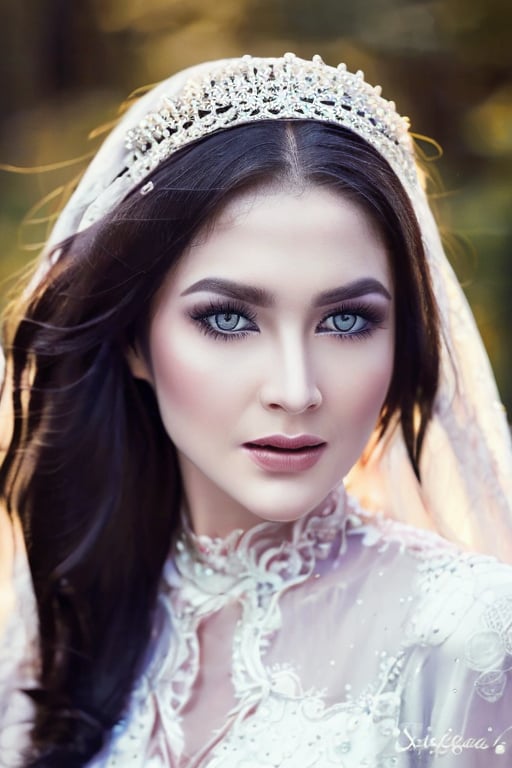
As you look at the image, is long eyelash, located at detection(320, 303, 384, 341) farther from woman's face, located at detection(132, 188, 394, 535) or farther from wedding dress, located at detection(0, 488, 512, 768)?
wedding dress, located at detection(0, 488, 512, 768)

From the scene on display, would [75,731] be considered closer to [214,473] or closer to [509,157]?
[214,473]

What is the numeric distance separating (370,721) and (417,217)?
47 centimetres

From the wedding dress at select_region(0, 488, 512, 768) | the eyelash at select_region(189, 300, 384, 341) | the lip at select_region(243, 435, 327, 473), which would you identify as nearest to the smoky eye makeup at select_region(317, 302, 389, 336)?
the eyelash at select_region(189, 300, 384, 341)

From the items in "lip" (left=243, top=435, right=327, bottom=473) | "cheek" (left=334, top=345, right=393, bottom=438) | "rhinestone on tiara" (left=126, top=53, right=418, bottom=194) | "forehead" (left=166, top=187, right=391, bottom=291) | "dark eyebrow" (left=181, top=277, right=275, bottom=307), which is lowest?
"lip" (left=243, top=435, right=327, bottom=473)

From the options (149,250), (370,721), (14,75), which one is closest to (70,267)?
(149,250)

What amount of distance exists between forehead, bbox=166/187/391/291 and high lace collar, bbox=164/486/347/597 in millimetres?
261

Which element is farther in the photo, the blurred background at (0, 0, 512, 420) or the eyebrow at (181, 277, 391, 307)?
the blurred background at (0, 0, 512, 420)

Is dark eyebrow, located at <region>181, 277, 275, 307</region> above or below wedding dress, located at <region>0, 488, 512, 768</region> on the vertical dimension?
above

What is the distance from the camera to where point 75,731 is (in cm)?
111

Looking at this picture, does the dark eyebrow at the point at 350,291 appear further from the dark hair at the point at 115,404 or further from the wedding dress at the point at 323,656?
the wedding dress at the point at 323,656

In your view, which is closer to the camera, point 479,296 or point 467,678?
point 467,678

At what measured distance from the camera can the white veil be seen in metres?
1.03

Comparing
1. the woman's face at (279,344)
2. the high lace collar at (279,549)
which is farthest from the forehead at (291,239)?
the high lace collar at (279,549)

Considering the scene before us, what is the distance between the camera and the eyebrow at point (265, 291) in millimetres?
907
